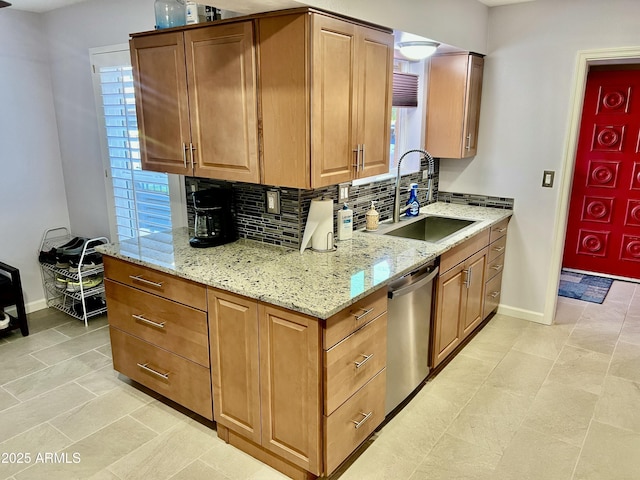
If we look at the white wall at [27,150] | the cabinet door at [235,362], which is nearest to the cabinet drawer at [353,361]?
the cabinet door at [235,362]

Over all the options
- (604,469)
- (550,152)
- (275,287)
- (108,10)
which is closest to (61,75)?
(108,10)

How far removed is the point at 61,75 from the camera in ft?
12.6

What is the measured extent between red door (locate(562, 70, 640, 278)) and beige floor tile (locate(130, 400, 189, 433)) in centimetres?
423

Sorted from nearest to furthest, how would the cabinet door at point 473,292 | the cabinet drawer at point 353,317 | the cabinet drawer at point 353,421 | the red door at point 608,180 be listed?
1. the cabinet drawer at point 353,317
2. the cabinet drawer at point 353,421
3. the cabinet door at point 473,292
4. the red door at point 608,180

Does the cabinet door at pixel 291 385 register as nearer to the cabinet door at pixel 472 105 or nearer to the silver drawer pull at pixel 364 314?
the silver drawer pull at pixel 364 314

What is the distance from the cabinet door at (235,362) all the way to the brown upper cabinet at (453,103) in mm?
2203

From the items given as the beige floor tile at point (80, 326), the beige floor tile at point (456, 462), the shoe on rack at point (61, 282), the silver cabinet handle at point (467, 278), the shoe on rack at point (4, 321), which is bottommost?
the beige floor tile at point (456, 462)

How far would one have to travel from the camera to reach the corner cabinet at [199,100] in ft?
7.36

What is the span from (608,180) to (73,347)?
16.0 feet

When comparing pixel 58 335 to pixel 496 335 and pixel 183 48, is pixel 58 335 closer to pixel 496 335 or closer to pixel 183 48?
pixel 183 48

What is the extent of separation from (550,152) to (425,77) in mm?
1064

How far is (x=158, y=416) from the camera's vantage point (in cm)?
258

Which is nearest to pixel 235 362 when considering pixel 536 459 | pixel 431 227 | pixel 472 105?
pixel 536 459

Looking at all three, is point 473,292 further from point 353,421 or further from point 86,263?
point 86,263
